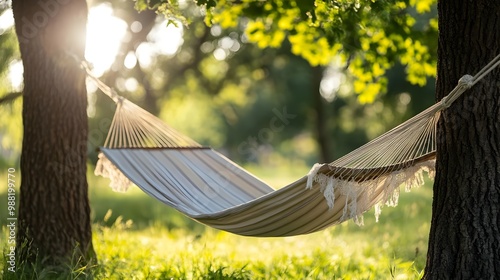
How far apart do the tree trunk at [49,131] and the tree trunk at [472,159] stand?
1603 millimetres

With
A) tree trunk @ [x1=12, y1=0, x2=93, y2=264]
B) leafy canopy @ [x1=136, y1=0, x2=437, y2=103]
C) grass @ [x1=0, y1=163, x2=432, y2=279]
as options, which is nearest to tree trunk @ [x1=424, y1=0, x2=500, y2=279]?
grass @ [x1=0, y1=163, x2=432, y2=279]

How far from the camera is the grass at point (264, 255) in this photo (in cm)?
300

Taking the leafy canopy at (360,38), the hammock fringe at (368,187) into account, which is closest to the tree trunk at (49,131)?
the leafy canopy at (360,38)

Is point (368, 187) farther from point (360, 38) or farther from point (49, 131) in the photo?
point (360, 38)

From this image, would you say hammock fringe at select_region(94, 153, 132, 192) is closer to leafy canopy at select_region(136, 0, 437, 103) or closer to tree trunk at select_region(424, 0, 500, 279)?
leafy canopy at select_region(136, 0, 437, 103)

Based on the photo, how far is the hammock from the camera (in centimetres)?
227

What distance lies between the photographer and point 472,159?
214 cm

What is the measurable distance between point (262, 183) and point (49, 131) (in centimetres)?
95

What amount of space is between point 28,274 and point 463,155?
182 centimetres

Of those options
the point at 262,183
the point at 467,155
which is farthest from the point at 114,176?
the point at 467,155

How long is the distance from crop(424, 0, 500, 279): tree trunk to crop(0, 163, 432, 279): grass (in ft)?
1.37

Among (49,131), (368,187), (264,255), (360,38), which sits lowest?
(368,187)

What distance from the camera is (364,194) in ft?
7.77

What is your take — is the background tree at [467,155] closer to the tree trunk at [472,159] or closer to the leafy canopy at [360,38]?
the tree trunk at [472,159]
